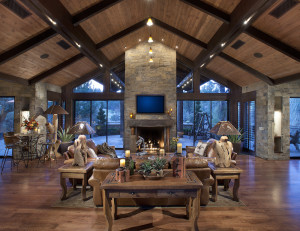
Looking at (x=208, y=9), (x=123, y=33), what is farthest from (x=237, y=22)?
(x=123, y=33)

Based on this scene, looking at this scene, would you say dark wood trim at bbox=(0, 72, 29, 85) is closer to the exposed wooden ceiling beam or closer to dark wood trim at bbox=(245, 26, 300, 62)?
the exposed wooden ceiling beam

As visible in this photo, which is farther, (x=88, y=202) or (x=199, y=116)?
(x=199, y=116)

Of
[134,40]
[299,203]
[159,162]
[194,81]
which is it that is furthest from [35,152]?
[299,203]

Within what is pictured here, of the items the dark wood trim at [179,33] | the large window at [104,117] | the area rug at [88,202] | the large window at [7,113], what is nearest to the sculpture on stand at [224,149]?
the area rug at [88,202]

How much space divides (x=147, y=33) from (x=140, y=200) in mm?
6944

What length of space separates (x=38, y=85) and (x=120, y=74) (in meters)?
3.65

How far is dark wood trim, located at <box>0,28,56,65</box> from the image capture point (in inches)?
209

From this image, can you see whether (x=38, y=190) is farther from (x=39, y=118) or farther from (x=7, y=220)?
(x=39, y=118)

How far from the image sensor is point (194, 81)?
988cm

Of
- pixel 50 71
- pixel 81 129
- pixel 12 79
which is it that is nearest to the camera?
pixel 81 129

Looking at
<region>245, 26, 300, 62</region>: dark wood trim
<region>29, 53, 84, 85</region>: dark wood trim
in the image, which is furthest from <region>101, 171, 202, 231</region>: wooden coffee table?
<region>29, 53, 84, 85</region>: dark wood trim

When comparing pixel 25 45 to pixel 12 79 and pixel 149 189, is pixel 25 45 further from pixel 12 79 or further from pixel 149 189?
pixel 149 189

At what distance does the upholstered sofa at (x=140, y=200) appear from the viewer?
3.58 m

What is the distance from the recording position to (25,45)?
215 inches
